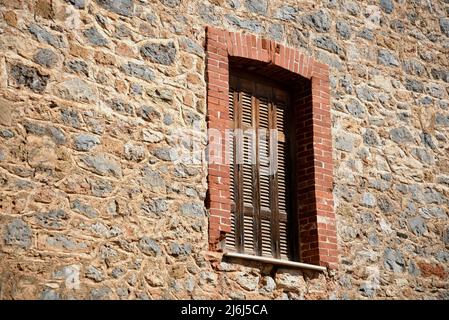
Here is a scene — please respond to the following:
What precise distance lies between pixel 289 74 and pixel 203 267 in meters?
2.50

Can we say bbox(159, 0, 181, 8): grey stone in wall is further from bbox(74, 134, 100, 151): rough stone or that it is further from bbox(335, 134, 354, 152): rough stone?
bbox(335, 134, 354, 152): rough stone

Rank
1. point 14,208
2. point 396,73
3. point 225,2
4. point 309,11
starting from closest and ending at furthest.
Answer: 1. point 14,208
2. point 225,2
3. point 309,11
4. point 396,73

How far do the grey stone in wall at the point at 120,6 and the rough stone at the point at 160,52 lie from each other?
0.36m

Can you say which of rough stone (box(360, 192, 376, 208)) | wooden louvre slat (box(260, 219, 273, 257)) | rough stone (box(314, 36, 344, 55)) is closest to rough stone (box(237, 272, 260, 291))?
wooden louvre slat (box(260, 219, 273, 257))

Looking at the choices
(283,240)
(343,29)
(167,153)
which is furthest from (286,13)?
(283,240)

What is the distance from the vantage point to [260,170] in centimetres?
898

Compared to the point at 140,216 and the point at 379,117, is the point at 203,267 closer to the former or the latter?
the point at 140,216

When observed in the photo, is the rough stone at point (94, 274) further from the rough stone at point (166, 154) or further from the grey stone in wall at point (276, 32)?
the grey stone in wall at point (276, 32)

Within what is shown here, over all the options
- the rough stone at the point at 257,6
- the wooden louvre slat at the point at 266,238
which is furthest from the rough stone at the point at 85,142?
the rough stone at the point at 257,6

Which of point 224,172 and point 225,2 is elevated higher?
point 225,2

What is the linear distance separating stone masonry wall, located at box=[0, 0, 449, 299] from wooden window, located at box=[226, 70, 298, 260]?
→ 0.41 metres

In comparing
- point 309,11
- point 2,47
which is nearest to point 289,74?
point 309,11

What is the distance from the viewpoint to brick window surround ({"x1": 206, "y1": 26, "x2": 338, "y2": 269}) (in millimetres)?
8320

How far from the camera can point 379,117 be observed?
9844mm
